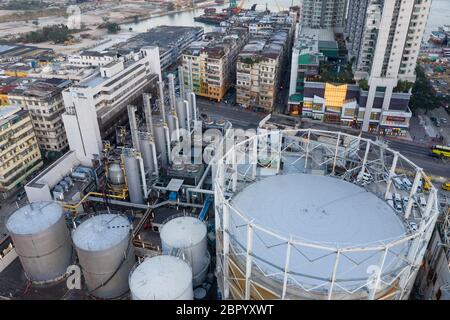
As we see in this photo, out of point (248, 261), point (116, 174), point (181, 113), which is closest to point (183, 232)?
point (248, 261)

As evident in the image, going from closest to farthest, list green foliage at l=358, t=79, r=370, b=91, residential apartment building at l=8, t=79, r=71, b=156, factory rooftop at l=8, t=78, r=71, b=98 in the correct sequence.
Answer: residential apartment building at l=8, t=79, r=71, b=156 < factory rooftop at l=8, t=78, r=71, b=98 < green foliage at l=358, t=79, r=370, b=91

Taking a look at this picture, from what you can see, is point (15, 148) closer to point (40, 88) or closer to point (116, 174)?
point (40, 88)

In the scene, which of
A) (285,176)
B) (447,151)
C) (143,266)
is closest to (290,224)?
(285,176)

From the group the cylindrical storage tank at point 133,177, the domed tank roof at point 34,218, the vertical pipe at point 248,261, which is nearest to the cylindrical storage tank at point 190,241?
the cylindrical storage tank at point 133,177

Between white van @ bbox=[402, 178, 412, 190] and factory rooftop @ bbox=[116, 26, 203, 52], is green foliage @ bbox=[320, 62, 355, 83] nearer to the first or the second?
white van @ bbox=[402, 178, 412, 190]

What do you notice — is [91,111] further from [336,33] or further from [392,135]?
[336,33]

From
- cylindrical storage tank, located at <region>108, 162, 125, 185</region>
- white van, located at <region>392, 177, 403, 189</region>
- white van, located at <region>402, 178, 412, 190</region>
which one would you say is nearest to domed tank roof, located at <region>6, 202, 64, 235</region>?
cylindrical storage tank, located at <region>108, 162, 125, 185</region>
